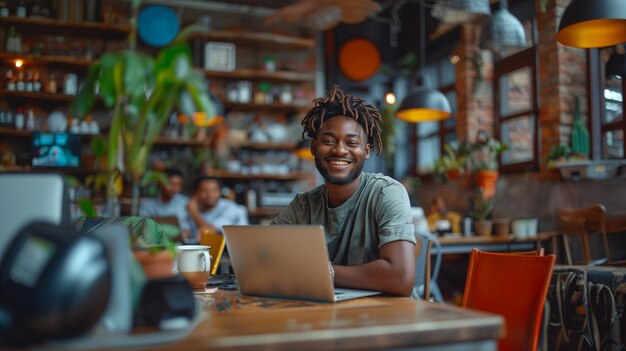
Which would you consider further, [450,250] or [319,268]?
[450,250]

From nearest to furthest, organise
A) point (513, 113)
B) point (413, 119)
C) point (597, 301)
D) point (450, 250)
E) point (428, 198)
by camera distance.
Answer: point (597, 301) → point (450, 250) → point (413, 119) → point (513, 113) → point (428, 198)

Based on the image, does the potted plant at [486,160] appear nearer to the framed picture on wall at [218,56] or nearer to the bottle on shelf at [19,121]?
the framed picture on wall at [218,56]

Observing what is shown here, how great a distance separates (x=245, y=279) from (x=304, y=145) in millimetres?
5173

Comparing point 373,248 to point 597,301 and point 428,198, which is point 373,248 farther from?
point 428,198

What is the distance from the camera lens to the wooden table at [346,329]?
3.08 ft

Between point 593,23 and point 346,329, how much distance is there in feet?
8.55

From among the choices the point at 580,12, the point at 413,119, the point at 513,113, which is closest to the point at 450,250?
the point at 413,119

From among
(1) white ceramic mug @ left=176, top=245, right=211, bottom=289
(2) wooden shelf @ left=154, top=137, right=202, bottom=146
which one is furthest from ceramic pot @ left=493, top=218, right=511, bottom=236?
(1) white ceramic mug @ left=176, top=245, right=211, bottom=289

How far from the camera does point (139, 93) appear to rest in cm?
117

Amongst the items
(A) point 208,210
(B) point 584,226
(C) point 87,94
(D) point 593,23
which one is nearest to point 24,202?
(C) point 87,94

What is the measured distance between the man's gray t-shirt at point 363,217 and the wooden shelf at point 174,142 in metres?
5.11

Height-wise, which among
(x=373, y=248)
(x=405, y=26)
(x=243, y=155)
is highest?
(x=405, y=26)

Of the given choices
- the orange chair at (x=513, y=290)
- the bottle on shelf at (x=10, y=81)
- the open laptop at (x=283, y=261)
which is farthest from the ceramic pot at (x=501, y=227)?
the bottle on shelf at (x=10, y=81)

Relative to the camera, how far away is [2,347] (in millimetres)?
911
